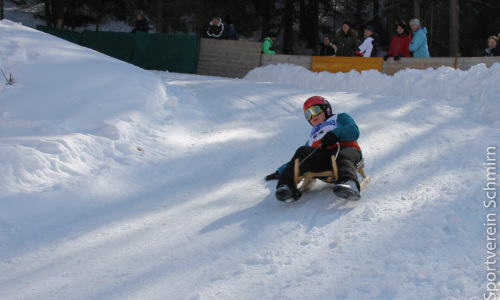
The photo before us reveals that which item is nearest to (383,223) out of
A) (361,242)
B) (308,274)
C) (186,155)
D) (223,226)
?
(361,242)

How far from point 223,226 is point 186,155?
2.44m

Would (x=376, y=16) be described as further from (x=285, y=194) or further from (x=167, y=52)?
(x=285, y=194)

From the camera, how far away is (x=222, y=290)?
3.27 m

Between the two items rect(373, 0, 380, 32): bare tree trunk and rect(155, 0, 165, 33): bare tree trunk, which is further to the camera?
rect(373, 0, 380, 32): bare tree trunk

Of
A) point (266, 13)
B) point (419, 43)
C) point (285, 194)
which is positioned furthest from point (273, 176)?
point (266, 13)

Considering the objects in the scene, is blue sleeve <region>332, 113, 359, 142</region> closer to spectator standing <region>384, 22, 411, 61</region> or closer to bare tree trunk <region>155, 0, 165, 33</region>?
spectator standing <region>384, 22, 411, 61</region>

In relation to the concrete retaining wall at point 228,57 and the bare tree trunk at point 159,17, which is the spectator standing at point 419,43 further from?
the bare tree trunk at point 159,17

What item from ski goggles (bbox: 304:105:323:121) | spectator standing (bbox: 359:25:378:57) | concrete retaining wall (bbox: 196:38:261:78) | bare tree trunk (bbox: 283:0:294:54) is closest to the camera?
ski goggles (bbox: 304:105:323:121)

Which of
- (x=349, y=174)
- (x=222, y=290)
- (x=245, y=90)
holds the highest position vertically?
(x=245, y=90)

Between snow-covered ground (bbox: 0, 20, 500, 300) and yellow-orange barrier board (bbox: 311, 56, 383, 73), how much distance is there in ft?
9.82

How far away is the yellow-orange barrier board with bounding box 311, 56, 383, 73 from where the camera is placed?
12.4 metres

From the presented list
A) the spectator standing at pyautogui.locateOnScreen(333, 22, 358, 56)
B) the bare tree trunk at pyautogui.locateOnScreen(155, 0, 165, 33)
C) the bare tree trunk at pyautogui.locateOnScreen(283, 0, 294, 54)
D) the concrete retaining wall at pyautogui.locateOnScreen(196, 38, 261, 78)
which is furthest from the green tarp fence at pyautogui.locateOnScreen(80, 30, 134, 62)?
the bare tree trunk at pyautogui.locateOnScreen(283, 0, 294, 54)

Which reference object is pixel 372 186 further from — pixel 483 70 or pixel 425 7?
pixel 425 7

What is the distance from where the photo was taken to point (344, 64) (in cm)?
1281
